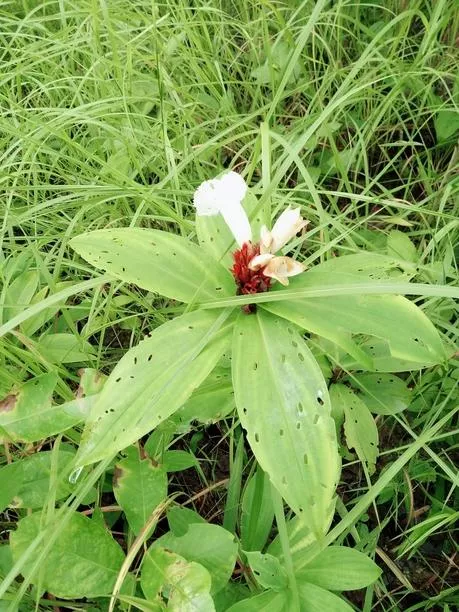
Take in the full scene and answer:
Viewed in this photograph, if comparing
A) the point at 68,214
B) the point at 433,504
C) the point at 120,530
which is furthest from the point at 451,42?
the point at 120,530

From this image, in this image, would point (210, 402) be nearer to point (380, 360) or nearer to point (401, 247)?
point (380, 360)

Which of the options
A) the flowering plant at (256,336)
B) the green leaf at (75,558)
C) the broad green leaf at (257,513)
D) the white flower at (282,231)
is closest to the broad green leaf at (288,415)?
the flowering plant at (256,336)

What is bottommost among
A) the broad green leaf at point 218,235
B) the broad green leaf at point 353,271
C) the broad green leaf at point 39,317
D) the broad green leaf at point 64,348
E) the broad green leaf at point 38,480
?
the broad green leaf at point 38,480

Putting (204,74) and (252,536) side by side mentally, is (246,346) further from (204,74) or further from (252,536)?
(204,74)

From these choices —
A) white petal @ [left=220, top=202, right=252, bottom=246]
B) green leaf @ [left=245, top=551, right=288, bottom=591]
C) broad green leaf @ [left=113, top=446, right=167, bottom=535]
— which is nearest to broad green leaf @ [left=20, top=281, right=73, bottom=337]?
broad green leaf @ [left=113, top=446, right=167, bottom=535]

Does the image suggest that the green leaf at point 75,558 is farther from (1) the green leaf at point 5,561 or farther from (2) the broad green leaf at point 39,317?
(2) the broad green leaf at point 39,317

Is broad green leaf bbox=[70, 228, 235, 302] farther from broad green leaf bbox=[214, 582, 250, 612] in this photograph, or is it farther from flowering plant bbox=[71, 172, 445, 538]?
broad green leaf bbox=[214, 582, 250, 612]
